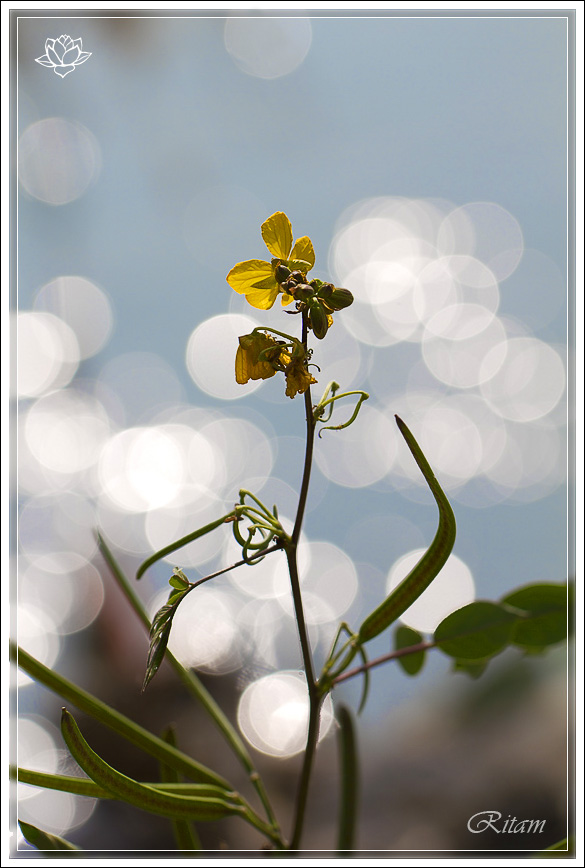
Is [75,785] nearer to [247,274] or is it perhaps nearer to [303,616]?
[303,616]

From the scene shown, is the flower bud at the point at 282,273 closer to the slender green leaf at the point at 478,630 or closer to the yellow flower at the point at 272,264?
the yellow flower at the point at 272,264

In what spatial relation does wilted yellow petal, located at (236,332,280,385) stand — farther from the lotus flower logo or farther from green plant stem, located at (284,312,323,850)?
the lotus flower logo

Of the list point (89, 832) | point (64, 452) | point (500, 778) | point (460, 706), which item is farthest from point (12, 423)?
point (64, 452)

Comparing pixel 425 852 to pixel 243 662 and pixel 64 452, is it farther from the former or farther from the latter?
pixel 64 452

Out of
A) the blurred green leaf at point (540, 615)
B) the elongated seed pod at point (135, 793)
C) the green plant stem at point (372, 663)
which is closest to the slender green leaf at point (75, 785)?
the elongated seed pod at point (135, 793)

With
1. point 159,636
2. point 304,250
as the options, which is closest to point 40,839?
point 159,636
